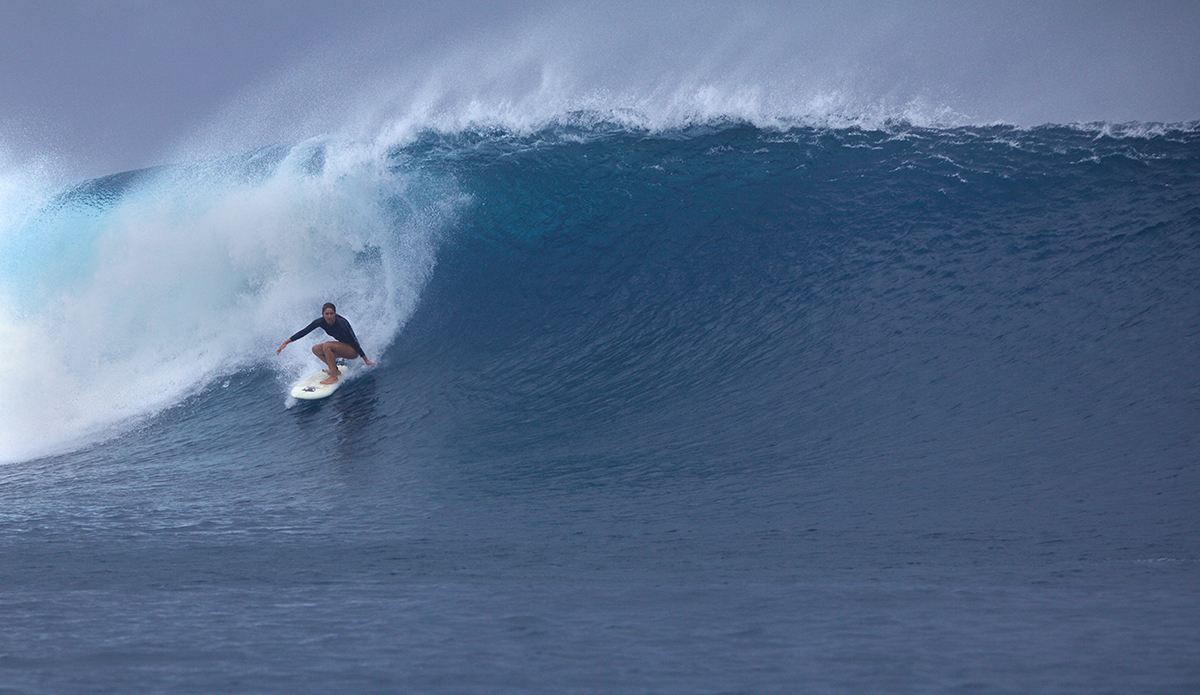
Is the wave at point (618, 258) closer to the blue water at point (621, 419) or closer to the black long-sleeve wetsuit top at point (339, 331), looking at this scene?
the blue water at point (621, 419)

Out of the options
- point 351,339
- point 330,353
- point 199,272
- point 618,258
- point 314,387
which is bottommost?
point 314,387

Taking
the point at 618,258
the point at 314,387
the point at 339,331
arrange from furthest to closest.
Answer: the point at 618,258 < the point at 339,331 < the point at 314,387

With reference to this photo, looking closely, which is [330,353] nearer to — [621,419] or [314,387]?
[314,387]

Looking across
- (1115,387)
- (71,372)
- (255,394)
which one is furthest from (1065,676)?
(71,372)

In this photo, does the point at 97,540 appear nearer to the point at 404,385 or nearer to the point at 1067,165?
the point at 404,385

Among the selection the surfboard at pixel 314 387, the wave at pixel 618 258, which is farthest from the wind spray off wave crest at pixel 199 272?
the surfboard at pixel 314 387

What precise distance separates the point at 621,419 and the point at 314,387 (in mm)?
3390

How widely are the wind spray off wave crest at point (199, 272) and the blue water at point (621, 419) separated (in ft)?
0.19

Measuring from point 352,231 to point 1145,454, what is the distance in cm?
927

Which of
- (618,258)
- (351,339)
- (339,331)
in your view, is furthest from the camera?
(618,258)

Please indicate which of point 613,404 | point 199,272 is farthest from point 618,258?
point 199,272

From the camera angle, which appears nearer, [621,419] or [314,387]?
[621,419]

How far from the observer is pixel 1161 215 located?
10164 millimetres

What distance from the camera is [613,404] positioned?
329 inches
